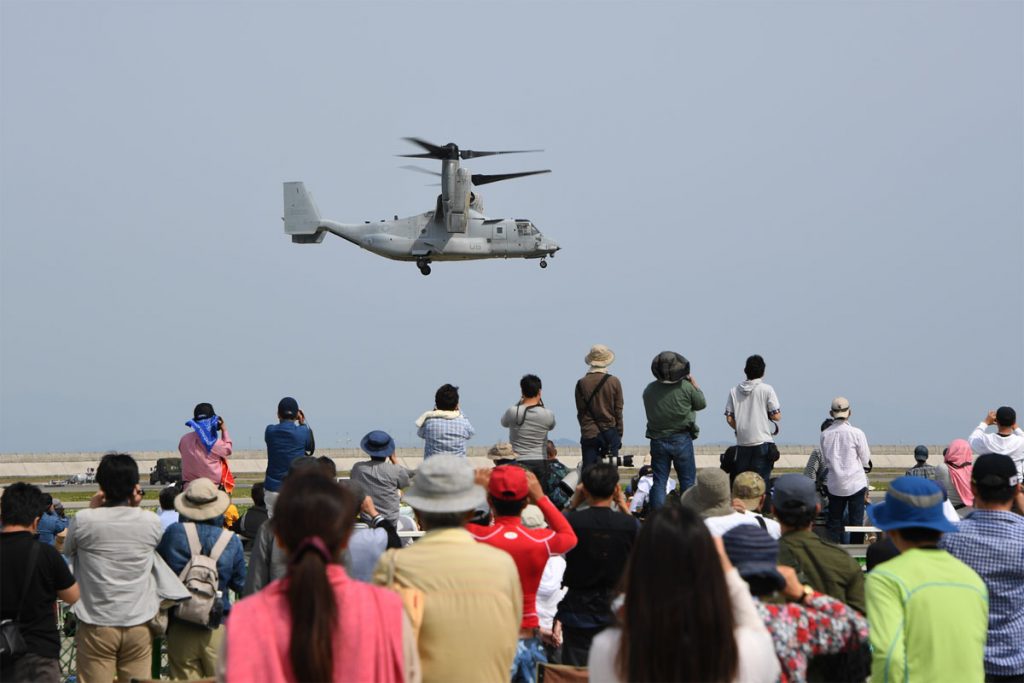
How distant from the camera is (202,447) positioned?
1408 centimetres

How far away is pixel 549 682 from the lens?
24.9 ft

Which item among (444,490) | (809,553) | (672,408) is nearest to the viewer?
(444,490)

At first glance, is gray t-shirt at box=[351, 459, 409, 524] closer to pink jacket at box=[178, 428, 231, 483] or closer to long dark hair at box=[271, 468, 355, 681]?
pink jacket at box=[178, 428, 231, 483]

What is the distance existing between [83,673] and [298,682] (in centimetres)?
456

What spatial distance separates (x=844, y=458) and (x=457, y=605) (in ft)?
30.0

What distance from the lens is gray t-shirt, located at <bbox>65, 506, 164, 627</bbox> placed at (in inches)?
319

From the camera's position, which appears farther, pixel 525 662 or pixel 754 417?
pixel 754 417

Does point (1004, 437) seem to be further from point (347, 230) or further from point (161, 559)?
point (347, 230)

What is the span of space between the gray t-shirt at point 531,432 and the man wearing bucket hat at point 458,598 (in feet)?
25.7

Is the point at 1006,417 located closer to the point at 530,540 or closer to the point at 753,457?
the point at 753,457

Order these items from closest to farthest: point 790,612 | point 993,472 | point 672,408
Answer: point 790,612 → point 993,472 → point 672,408

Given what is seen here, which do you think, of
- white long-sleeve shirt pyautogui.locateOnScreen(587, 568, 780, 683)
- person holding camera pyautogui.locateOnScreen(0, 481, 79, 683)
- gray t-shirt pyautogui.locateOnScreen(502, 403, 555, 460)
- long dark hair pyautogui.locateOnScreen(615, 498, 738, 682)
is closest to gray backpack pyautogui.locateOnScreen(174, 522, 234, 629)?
person holding camera pyautogui.locateOnScreen(0, 481, 79, 683)

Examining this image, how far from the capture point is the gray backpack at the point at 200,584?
8.29 meters

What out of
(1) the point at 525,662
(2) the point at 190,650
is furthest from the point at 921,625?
(2) the point at 190,650
